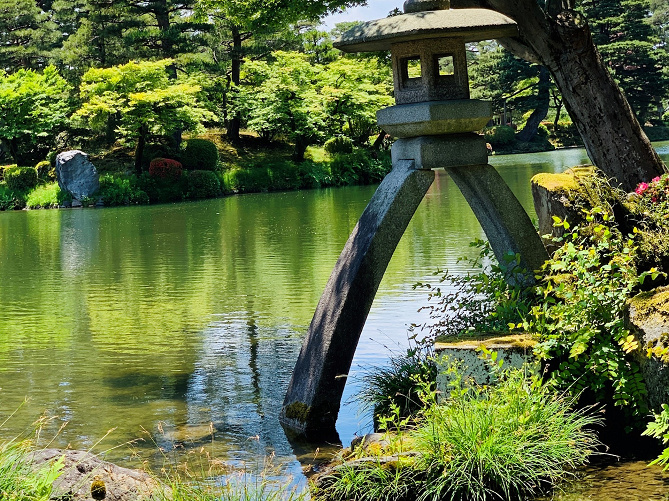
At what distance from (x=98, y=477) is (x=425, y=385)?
1.64 m

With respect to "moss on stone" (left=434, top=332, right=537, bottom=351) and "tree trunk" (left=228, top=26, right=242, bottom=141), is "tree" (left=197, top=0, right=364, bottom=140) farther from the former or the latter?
"tree trunk" (left=228, top=26, right=242, bottom=141)

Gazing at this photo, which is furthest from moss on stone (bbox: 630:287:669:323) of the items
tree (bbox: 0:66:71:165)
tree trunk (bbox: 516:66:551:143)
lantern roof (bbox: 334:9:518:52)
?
tree trunk (bbox: 516:66:551:143)

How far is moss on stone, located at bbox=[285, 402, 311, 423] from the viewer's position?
5438mm

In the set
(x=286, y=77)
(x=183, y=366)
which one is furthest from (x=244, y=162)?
(x=183, y=366)

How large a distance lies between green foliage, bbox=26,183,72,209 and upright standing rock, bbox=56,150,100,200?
284 millimetres

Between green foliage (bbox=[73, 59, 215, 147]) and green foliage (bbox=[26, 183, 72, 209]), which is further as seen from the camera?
green foliage (bbox=[73, 59, 215, 147])

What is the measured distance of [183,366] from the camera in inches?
291

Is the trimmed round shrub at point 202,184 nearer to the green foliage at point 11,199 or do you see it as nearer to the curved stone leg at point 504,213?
the green foliage at point 11,199

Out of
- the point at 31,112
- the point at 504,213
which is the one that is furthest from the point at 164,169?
the point at 504,213

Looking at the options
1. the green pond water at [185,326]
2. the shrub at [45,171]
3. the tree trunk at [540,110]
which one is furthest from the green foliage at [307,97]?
the tree trunk at [540,110]

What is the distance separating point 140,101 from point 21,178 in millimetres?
4754

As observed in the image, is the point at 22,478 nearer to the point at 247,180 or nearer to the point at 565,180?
the point at 565,180

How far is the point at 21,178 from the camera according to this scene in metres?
28.8

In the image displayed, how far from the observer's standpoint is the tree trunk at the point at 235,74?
111ft
